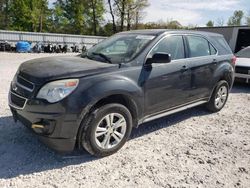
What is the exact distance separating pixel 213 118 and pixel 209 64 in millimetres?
1154

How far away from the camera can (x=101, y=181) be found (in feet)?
9.68

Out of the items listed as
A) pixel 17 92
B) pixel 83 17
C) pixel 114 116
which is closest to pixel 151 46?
pixel 114 116

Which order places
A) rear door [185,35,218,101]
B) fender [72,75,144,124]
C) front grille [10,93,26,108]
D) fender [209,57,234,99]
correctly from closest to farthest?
fender [72,75,144,124] → front grille [10,93,26,108] → rear door [185,35,218,101] → fender [209,57,234,99]

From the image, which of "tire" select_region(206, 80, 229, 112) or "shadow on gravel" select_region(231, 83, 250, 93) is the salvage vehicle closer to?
"shadow on gravel" select_region(231, 83, 250, 93)

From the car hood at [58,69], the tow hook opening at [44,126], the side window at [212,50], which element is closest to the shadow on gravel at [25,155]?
the tow hook opening at [44,126]

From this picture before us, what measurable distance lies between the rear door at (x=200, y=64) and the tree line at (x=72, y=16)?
36989mm

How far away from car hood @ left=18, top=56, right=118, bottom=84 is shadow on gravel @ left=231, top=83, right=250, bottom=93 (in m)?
5.99

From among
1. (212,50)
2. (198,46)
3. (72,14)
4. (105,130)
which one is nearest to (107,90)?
(105,130)

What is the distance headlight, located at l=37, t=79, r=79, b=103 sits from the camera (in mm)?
2992

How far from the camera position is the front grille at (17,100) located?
3.21 metres

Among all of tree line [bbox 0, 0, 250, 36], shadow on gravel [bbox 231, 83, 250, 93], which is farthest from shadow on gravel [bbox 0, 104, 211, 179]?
tree line [bbox 0, 0, 250, 36]

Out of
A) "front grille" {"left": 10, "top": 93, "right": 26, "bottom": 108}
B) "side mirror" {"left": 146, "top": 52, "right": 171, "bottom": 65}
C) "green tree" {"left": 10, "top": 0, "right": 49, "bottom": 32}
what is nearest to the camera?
"front grille" {"left": 10, "top": 93, "right": 26, "bottom": 108}

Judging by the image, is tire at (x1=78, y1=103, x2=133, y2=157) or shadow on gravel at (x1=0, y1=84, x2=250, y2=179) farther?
tire at (x1=78, y1=103, x2=133, y2=157)

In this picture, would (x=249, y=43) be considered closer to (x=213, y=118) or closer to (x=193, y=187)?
(x=213, y=118)
